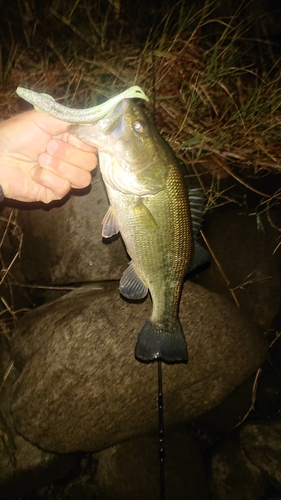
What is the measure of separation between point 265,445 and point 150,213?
Result: 3179mm

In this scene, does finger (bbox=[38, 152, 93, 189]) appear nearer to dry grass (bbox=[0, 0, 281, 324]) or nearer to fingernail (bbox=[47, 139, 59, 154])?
fingernail (bbox=[47, 139, 59, 154])

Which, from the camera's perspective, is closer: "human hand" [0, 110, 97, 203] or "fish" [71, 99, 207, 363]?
"fish" [71, 99, 207, 363]

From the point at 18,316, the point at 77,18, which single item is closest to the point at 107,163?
the point at 18,316

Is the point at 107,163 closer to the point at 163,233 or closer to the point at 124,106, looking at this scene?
the point at 124,106

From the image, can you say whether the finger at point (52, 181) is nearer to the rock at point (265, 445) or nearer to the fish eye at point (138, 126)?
the fish eye at point (138, 126)

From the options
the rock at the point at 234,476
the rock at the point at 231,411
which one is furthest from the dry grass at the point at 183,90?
the rock at the point at 234,476

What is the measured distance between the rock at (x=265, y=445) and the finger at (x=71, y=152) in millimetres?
3483

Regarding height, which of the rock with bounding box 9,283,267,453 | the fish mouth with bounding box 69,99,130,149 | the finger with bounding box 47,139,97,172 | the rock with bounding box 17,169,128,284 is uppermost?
the fish mouth with bounding box 69,99,130,149

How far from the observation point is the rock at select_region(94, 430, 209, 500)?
377 cm

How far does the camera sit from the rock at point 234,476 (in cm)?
396

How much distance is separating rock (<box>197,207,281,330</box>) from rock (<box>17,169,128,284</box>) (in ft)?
3.64

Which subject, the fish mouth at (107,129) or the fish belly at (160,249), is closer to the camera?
the fish mouth at (107,129)

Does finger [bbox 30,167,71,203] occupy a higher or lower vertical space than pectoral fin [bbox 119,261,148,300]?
higher

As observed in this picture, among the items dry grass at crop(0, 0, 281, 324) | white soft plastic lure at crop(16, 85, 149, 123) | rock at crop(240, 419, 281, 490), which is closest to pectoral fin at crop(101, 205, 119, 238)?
white soft plastic lure at crop(16, 85, 149, 123)
